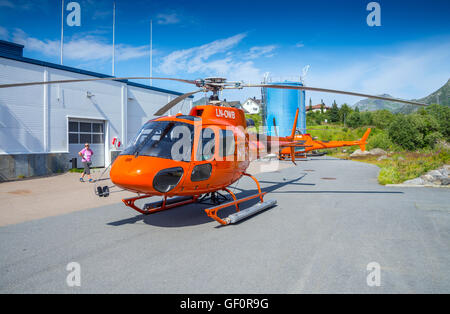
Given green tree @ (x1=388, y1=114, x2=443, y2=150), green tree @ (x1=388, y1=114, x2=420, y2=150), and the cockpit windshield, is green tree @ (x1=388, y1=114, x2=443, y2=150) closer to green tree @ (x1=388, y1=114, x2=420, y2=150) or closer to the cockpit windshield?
green tree @ (x1=388, y1=114, x2=420, y2=150)

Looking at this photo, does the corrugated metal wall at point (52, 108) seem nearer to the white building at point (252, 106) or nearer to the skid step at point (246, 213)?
the skid step at point (246, 213)

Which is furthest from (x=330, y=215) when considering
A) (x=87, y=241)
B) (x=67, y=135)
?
(x=67, y=135)

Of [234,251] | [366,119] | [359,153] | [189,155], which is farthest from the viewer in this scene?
[366,119]

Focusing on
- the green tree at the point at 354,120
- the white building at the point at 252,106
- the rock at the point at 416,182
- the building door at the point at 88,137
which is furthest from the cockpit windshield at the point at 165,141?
the white building at the point at 252,106

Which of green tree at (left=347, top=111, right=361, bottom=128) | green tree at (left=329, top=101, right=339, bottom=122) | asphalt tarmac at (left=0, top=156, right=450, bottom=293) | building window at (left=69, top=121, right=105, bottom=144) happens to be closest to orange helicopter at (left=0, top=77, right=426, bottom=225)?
asphalt tarmac at (left=0, top=156, right=450, bottom=293)

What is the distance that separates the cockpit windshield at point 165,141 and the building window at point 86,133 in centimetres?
1436

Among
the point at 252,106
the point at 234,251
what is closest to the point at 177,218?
the point at 234,251

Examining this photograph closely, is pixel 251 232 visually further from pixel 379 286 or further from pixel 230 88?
pixel 230 88

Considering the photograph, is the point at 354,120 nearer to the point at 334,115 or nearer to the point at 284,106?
the point at 334,115

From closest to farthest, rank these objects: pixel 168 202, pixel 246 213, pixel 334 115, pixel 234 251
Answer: pixel 234 251, pixel 246 213, pixel 168 202, pixel 334 115

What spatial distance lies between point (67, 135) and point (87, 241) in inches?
558

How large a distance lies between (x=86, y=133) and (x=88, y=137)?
29 centimetres

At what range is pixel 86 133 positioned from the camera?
1939 cm

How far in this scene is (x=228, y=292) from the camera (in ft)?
11.9
